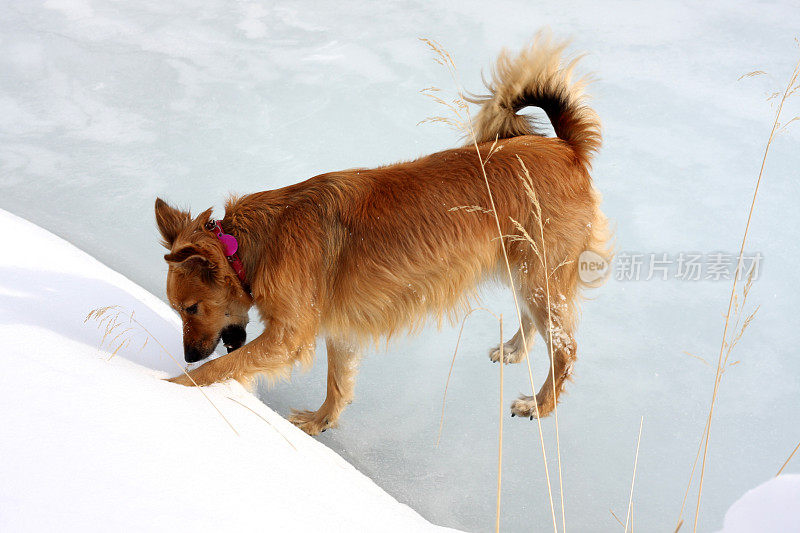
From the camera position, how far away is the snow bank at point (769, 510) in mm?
1134

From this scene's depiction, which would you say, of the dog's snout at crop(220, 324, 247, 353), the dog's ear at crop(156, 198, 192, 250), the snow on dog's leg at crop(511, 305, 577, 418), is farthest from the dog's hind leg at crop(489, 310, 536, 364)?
the dog's ear at crop(156, 198, 192, 250)

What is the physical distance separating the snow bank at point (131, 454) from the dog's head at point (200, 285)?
235 millimetres

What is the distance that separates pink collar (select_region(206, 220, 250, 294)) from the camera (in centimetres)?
254

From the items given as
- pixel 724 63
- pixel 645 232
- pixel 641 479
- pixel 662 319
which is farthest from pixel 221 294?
pixel 724 63

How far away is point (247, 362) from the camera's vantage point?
101 inches

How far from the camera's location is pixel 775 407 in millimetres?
3008

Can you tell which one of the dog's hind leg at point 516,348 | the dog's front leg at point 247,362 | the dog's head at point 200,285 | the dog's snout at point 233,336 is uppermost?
the dog's head at point 200,285

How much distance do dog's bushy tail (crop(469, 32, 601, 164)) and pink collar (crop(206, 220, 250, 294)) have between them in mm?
1217

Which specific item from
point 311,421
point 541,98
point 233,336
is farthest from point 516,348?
point 233,336

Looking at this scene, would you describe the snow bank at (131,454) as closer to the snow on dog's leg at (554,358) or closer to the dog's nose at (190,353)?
the dog's nose at (190,353)

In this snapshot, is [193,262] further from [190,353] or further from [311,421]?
[311,421]

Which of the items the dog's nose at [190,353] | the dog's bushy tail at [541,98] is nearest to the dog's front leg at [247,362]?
the dog's nose at [190,353]

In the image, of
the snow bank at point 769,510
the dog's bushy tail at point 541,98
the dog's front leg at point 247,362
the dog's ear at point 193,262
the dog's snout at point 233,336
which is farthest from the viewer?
the dog's bushy tail at point 541,98

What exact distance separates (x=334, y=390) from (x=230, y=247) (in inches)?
34.2
